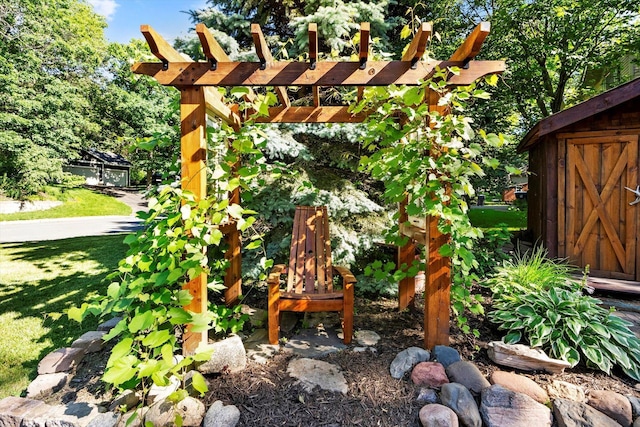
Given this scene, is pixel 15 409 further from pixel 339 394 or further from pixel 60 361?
pixel 339 394

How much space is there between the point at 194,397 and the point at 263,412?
15.3 inches

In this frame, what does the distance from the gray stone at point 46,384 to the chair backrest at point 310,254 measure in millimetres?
1536

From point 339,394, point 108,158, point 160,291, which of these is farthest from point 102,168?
point 339,394

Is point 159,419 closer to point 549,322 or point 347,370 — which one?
point 347,370

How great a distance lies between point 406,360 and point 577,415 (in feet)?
2.75

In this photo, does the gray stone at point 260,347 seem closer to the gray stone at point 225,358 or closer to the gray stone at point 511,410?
the gray stone at point 225,358

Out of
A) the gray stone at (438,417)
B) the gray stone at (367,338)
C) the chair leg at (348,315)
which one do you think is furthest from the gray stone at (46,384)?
the gray stone at (438,417)

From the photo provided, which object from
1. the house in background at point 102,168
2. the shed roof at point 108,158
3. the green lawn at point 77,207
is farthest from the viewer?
the shed roof at point 108,158

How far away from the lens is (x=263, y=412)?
66.0 inches

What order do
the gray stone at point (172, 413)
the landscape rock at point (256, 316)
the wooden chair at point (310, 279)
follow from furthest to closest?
the landscape rock at point (256, 316) < the wooden chair at point (310, 279) < the gray stone at point (172, 413)

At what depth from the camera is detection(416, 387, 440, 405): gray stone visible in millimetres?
1743

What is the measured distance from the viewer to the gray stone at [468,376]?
1.78 metres

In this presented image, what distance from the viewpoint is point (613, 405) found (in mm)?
1662

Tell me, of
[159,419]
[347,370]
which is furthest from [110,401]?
[347,370]
